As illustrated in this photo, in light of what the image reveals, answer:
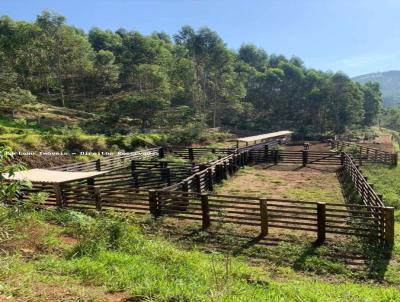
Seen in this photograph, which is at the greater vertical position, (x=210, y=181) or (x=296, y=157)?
(x=210, y=181)

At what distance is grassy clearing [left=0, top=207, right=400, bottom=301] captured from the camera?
17.6ft

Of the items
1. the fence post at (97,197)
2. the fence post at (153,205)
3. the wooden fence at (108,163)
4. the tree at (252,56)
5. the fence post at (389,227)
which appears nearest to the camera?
the fence post at (389,227)

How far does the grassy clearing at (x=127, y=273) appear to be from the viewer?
535 centimetres

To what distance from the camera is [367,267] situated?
8.34m

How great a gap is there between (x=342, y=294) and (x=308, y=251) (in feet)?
9.85

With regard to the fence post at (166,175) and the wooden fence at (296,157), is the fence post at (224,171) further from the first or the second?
the wooden fence at (296,157)

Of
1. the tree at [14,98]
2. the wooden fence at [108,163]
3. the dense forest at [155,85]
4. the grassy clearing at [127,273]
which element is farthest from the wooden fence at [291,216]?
the tree at [14,98]

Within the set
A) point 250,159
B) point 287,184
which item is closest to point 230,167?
point 287,184

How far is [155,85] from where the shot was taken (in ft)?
184

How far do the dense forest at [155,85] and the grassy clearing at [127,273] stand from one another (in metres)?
31.4

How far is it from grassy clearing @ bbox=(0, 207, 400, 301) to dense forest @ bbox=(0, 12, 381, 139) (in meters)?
31.4

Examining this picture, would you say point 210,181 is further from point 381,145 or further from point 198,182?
point 381,145

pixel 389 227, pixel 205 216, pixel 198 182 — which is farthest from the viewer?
pixel 198 182

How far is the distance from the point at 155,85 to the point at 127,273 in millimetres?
51534
